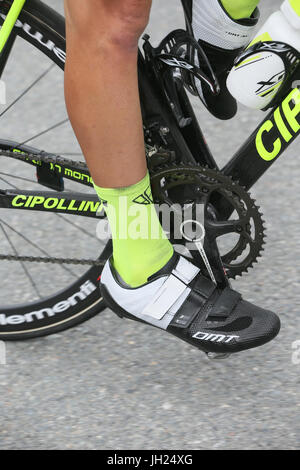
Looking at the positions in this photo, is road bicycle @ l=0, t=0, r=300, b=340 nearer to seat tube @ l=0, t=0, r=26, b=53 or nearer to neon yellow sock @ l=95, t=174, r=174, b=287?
seat tube @ l=0, t=0, r=26, b=53

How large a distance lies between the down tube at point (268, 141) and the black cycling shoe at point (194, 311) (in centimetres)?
30

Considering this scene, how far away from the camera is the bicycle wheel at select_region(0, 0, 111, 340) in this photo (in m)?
2.43

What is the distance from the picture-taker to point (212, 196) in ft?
7.93

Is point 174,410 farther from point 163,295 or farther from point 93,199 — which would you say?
point 93,199

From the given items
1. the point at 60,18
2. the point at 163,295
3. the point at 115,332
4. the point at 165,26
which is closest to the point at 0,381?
the point at 115,332

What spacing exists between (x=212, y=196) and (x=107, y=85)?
0.53m

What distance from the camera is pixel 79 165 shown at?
247 centimetres

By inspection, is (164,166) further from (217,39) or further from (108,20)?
(108,20)

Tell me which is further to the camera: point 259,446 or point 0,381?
point 0,381

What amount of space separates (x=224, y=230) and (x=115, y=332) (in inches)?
25.4

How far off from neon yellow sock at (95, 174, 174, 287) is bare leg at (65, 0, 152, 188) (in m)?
0.04

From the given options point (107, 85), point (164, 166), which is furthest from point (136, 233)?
point (107, 85)

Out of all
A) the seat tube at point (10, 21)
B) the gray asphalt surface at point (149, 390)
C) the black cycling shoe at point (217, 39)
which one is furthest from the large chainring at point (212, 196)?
the seat tube at point (10, 21)

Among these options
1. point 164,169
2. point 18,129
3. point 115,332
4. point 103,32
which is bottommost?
point 18,129
